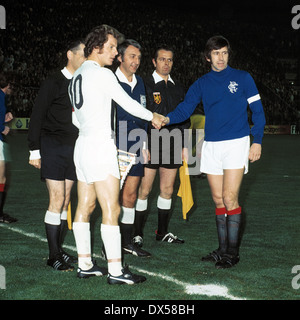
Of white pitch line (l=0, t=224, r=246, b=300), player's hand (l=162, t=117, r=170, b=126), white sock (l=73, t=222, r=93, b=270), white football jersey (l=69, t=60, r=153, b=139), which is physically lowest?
white pitch line (l=0, t=224, r=246, b=300)

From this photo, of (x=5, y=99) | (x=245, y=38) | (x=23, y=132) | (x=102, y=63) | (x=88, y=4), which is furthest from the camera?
(x=245, y=38)

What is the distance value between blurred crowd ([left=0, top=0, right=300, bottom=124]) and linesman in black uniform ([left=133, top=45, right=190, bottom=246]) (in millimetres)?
19474

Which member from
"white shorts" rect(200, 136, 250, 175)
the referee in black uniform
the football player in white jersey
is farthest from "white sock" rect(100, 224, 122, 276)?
"white shorts" rect(200, 136, 250, 175)

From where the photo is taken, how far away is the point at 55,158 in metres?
4.38

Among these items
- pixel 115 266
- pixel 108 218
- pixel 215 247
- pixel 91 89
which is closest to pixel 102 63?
pixel 91 89

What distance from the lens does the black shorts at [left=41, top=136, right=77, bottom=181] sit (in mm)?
4352

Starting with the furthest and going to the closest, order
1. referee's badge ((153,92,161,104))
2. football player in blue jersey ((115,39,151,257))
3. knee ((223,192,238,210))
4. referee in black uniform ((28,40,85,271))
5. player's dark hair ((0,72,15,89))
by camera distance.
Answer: player's dark hair ((0,72,15,89))
referee's badge ((153,92,161,104))
football player in blue jersey ((115,39,151,257))
knee ((223,192,238,210))
referee in black uniform ((28,40,85,271))

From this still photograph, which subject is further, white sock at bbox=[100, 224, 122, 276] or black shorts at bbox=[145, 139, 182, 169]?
black shorts at bbox=[145, 139, 182, 169]

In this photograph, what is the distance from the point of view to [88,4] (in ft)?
112

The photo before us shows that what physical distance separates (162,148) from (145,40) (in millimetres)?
29967

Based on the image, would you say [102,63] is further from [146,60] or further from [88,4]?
[88,4]

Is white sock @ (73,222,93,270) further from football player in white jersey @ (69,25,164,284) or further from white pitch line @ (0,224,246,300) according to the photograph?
white pitch line @ (0,224,246,300)

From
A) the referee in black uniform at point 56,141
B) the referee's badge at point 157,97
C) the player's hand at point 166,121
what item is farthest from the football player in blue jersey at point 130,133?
the referee in black uniform at point 56,141

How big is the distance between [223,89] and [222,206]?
1.07 meters
